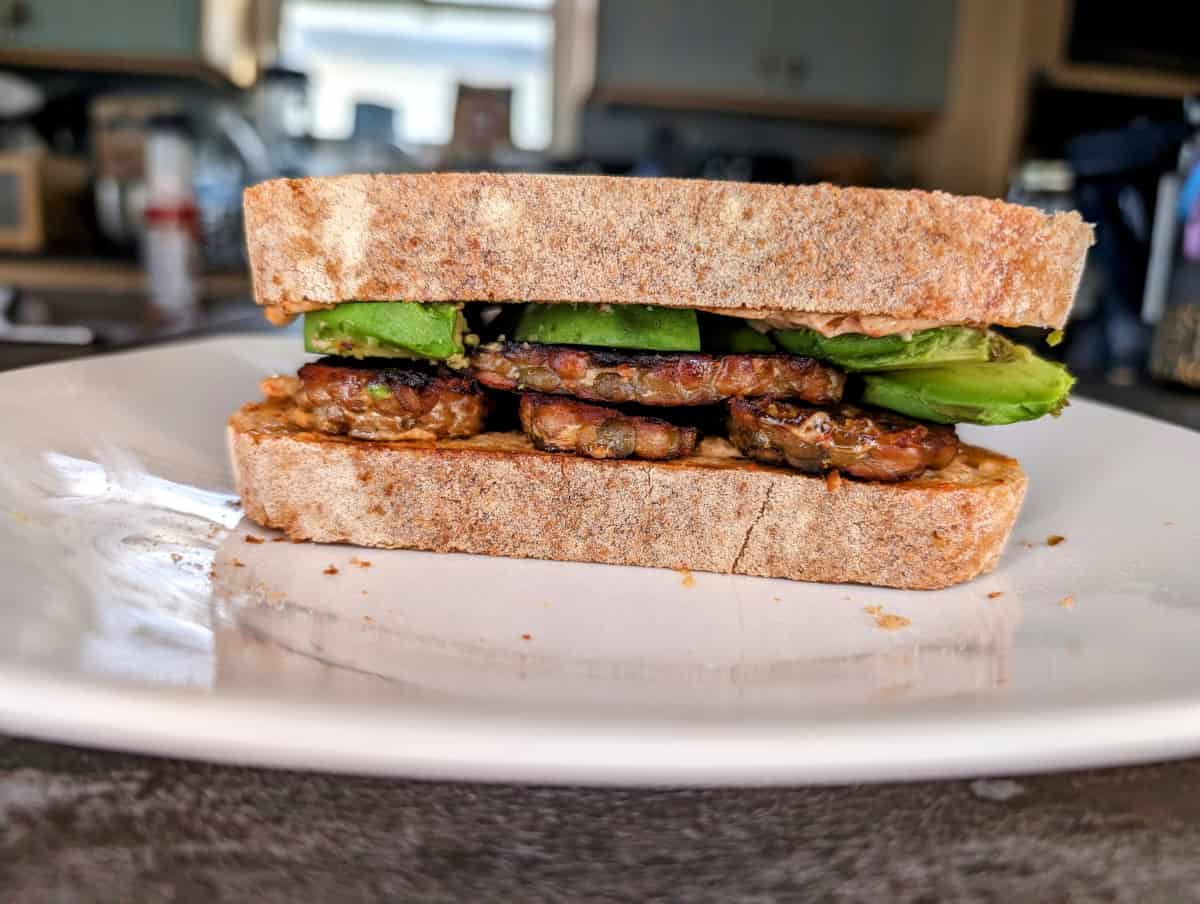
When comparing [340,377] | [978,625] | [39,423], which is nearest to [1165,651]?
[978,625]

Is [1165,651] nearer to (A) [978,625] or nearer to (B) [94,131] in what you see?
(A) [978,625]

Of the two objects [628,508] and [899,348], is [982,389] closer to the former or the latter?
[899,348]

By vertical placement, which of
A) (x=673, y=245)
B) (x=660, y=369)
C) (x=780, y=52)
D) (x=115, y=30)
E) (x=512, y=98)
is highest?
(x=780, y=52)

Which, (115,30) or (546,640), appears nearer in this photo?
(546,640)

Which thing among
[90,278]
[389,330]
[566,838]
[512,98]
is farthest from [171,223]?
[566,838]

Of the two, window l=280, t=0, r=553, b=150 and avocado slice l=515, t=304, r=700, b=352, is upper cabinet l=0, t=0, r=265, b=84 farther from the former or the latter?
avocado slice l=515, t=304, r=700, b=352
